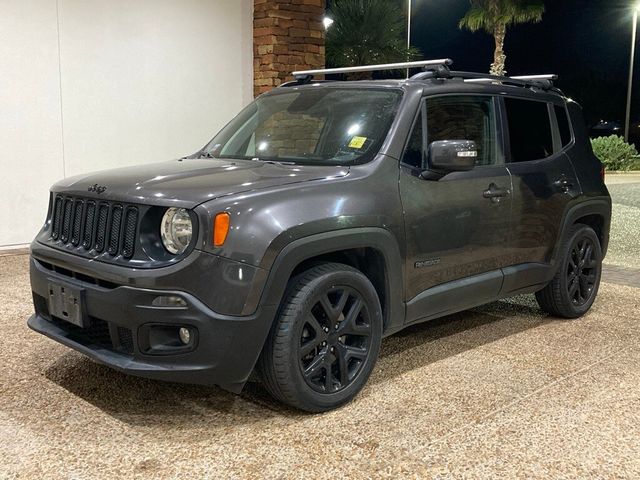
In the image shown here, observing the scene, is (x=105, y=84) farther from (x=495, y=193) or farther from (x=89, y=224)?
(x=495, y=193)

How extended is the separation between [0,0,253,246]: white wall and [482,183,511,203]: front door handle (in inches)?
209

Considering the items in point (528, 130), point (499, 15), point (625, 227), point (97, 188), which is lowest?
point (625, 227)

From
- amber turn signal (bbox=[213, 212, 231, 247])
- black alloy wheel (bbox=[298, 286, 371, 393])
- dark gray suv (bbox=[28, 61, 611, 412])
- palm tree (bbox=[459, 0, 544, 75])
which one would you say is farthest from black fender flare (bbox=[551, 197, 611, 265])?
palm tree (bbox=[459, 0, 544, 75])

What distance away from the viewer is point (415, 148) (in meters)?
4.27

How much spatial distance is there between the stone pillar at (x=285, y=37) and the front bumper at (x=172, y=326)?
626cm

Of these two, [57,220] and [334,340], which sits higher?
[57,220]

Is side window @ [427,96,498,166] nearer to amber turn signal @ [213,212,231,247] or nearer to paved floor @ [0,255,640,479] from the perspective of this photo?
paved floor @ [0,255,640,479]

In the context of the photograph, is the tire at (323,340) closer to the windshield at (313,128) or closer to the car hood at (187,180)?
the car hood at (187,180)

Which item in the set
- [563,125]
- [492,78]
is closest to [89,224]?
[492,78]

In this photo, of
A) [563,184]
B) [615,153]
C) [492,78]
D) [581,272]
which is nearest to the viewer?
[492,78]

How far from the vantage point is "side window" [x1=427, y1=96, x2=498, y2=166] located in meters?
4.45

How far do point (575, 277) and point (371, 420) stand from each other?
2.67 m

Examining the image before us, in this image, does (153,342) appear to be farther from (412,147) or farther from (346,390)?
(412,147)

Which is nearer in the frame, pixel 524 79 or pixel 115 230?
pixel 115 230
